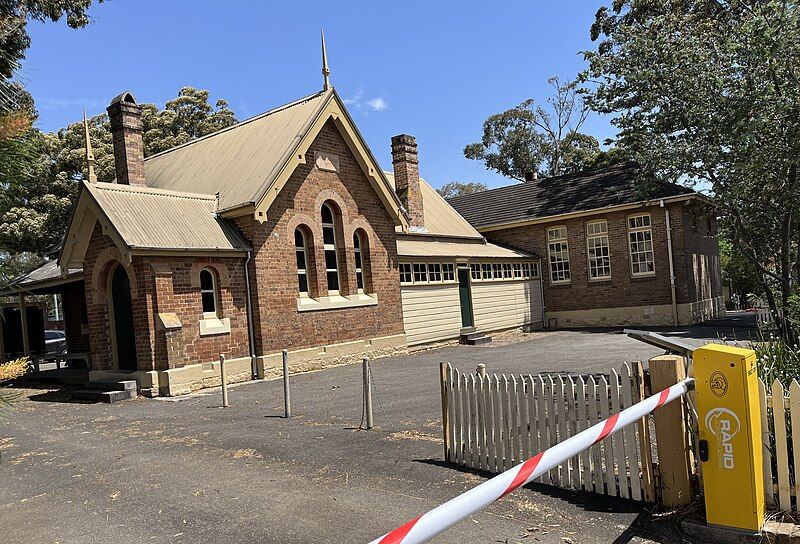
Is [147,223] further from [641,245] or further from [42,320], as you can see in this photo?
[641,245]

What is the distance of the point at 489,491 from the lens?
9.02 ft

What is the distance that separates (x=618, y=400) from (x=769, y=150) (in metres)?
6.12

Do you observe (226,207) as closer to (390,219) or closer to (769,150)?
(390,219)

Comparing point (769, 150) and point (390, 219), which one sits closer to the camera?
point (769, 150)

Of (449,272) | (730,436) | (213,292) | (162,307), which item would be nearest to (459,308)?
(449,272)

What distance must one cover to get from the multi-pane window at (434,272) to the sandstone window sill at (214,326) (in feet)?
28.0

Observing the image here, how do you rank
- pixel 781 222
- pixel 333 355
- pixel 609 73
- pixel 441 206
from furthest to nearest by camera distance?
pixel 441 206 → pixel 333 355 → pixel 609 73 → pixel 781 222

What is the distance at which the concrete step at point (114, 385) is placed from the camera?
14414 mm

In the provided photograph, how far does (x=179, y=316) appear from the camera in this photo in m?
14.8

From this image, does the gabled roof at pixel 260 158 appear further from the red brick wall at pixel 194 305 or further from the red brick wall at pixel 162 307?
the red brick wall at pixel 162 307

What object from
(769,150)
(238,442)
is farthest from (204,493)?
(769,150)

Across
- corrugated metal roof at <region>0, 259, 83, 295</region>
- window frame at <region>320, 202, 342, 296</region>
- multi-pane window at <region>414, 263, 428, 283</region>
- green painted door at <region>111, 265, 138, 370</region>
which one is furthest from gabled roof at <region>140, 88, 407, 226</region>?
corrugated metal roof at <region>0, 259, 83, 295</region>

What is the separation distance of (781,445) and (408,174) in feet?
70.5

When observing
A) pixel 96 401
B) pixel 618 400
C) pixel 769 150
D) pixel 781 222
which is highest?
pixel 769 150
